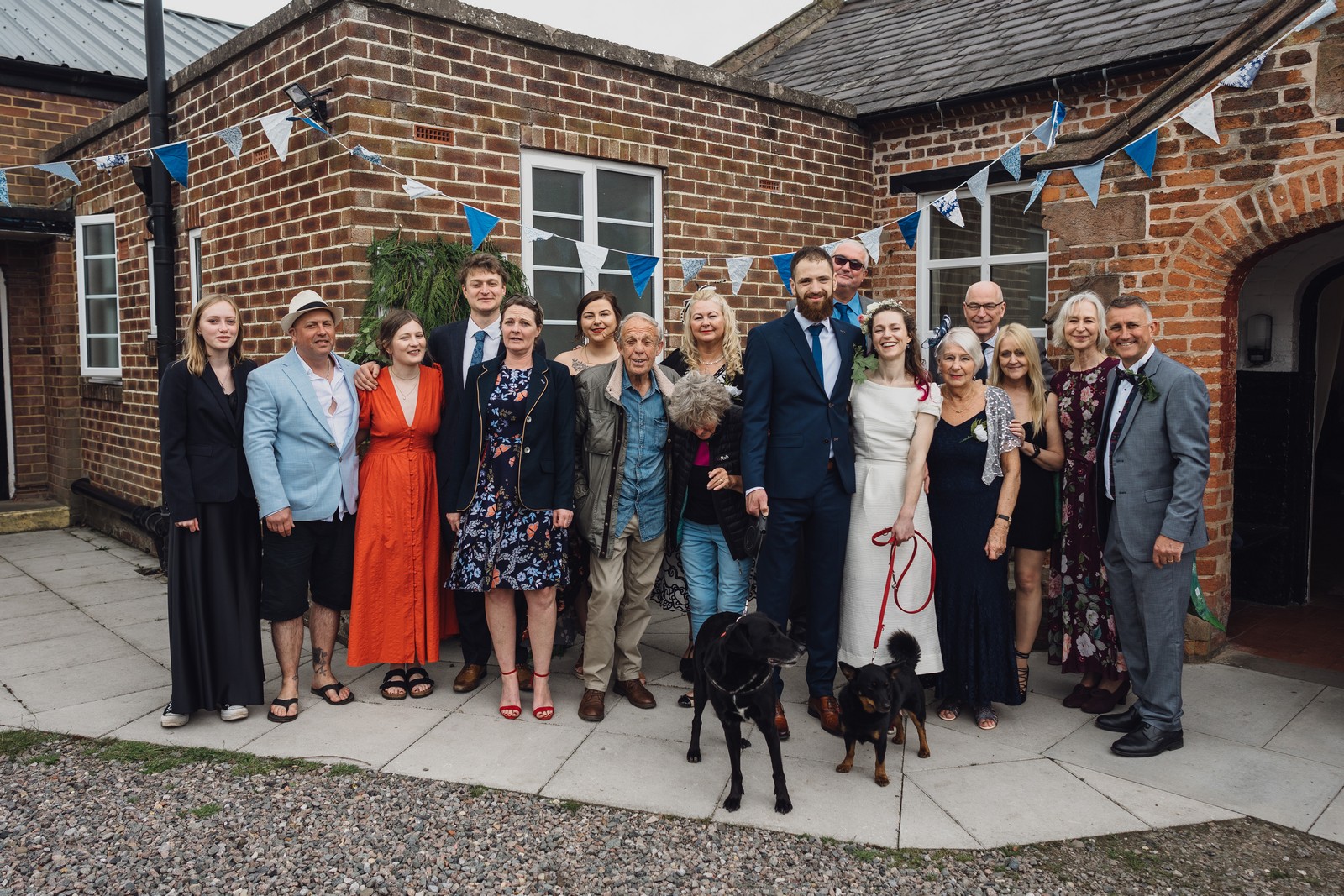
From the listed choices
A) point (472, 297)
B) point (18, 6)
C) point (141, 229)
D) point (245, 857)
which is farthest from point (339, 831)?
point (18, 6)

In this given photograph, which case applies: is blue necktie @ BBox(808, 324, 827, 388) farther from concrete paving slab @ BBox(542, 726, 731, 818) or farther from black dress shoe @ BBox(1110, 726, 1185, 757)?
black dress shoe @ BBox(1110, 726, 1185, 757)

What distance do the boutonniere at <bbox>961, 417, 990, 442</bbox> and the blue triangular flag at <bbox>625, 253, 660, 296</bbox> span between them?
9.14 ft

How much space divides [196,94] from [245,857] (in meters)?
5.63

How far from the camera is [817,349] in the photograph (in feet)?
14.4

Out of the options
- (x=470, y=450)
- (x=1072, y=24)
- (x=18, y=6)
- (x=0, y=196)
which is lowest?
(x=470, y=450)

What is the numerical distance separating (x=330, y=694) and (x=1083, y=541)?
12.5 ft

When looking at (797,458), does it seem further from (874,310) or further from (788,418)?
(874,310)

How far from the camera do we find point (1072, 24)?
7.76 m

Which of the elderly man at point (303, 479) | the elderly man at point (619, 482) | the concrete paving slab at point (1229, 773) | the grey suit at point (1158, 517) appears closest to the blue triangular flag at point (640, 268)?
the elderly man at point (619, 482)

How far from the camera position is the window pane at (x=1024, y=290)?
7.72m

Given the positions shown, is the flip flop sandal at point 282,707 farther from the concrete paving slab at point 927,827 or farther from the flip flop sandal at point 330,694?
the concrete paving slab at point 927,827

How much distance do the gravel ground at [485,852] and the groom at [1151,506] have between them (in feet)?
2.32

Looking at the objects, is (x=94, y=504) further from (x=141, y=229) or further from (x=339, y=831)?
(x=339, y=831)

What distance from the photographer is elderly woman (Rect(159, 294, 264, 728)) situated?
443 centimetres
